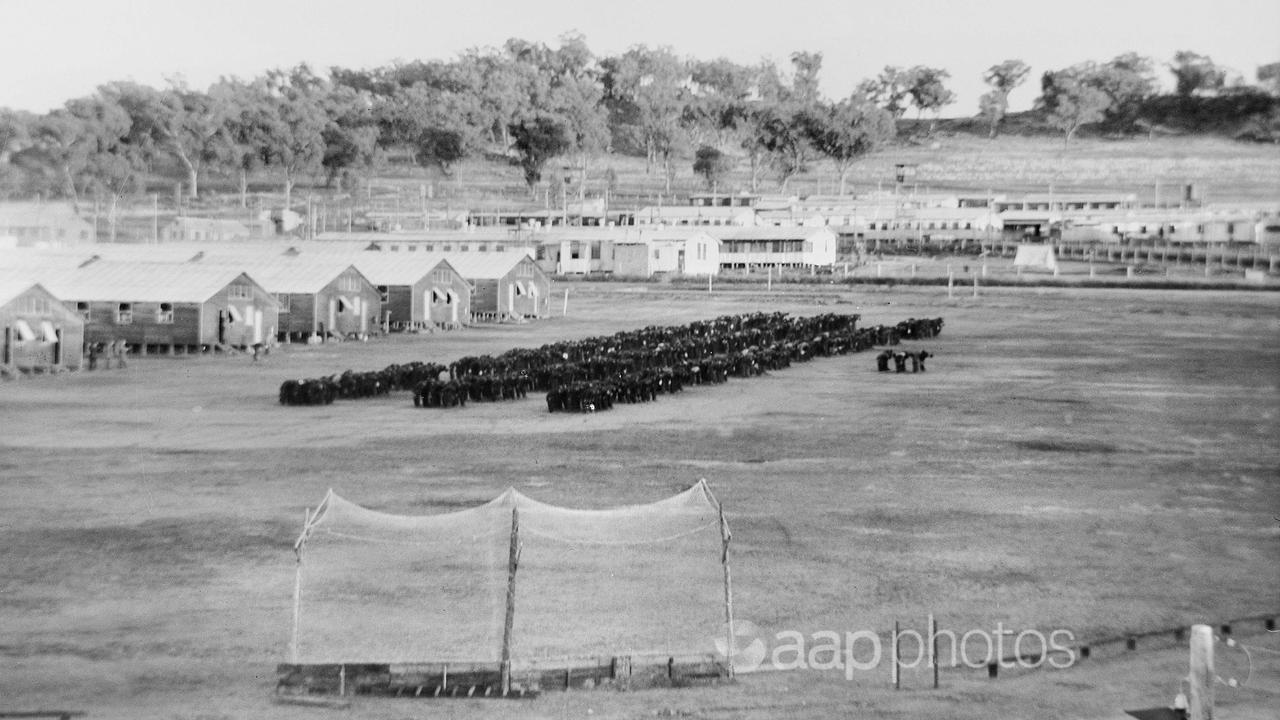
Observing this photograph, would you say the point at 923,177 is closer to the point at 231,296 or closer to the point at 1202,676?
the point at 231,296

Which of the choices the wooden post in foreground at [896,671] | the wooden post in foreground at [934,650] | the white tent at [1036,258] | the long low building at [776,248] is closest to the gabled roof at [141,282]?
the wooden post in foreground at [934,650]

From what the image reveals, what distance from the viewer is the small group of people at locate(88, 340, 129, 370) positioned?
38906 millimetres

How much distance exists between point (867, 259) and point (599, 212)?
829 inches

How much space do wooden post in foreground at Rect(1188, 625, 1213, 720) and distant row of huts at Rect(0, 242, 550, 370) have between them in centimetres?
3001

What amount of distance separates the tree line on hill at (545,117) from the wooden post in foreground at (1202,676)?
7319 centimetres

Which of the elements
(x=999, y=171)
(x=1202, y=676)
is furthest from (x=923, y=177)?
(x=1202, y=676)

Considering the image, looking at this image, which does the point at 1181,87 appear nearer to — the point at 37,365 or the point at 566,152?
the point at 566,152

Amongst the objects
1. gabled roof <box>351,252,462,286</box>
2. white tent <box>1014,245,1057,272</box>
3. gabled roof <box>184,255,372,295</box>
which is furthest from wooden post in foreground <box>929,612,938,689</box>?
white tent <box>1014,245,1057,272</box>

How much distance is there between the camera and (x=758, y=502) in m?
22.0

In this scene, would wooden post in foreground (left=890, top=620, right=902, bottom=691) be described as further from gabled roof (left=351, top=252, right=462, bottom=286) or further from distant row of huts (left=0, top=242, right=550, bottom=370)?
gabled roof (left=351, top=252, right=462, bottom=286)

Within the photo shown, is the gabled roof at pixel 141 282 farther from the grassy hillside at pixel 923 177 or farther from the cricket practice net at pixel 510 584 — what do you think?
the grassy hillside at pixel 923 177

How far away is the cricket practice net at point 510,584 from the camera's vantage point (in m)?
15.1

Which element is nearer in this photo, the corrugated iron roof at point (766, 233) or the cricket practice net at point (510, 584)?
the cricket practice net at point (510, 584)

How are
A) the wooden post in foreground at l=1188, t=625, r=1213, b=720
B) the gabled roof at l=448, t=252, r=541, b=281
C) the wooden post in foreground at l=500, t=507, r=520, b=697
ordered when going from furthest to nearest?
the gabled roof at l=448, t=252, r=541, b=281
the wooden post in foreground at l=500, t=507, r=520, b=697
the wooden post in foreground at l=1188, t=625, r=1213, b=720
